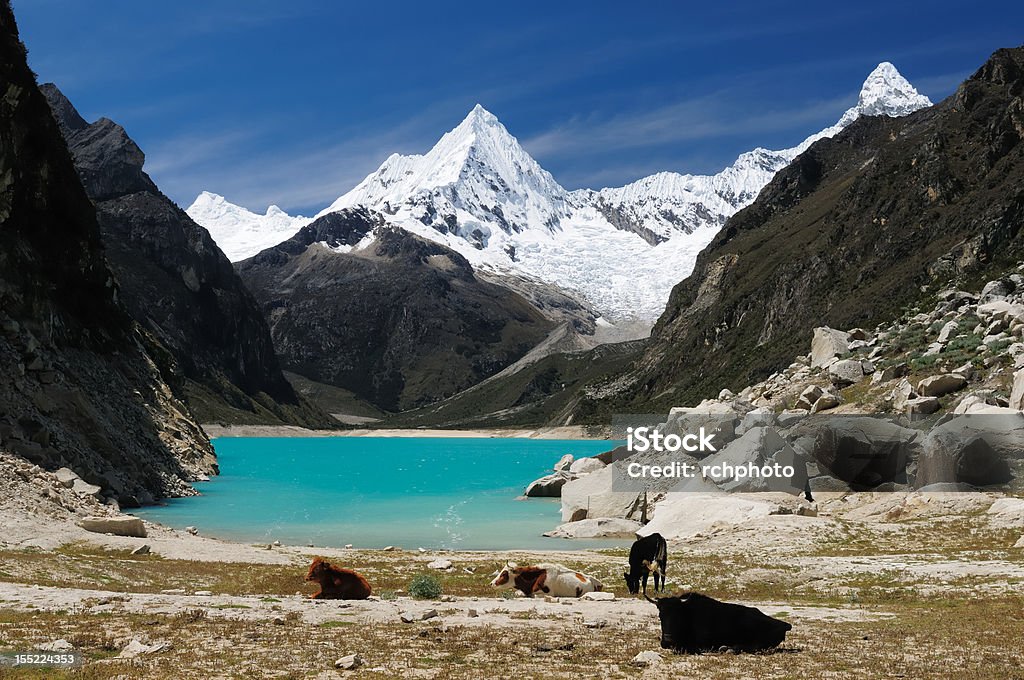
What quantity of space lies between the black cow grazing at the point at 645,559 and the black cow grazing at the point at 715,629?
7.34m

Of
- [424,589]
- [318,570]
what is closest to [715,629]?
[424,589]

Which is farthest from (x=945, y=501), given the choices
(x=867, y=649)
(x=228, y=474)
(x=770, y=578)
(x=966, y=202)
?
(x=966, y=202)

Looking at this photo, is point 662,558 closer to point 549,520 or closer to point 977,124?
point 549,520

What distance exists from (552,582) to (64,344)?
54.3 meters

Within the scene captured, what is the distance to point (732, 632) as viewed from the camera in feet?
48.3

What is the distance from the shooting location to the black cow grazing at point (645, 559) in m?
22.8

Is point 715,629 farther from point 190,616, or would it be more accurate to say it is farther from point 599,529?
point 599,529

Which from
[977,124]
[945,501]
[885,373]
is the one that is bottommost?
[945,501]

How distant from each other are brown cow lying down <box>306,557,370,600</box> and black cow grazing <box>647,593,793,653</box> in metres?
9.91

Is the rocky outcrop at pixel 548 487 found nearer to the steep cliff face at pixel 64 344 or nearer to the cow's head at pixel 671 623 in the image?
the steep cliff face at pixel 64 344

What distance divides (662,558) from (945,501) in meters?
17.9

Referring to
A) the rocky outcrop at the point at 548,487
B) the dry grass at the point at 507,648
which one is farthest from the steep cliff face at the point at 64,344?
the dry grass at the point at 507,648

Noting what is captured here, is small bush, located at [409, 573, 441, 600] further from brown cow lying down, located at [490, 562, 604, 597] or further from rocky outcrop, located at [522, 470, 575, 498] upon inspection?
rocky outcrop, located at [522, 470, 575, 498]

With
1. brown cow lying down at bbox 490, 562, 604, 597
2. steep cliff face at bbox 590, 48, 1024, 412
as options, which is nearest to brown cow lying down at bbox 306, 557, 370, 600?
brown cow lying down at bbox 490, 562, 604, 597
